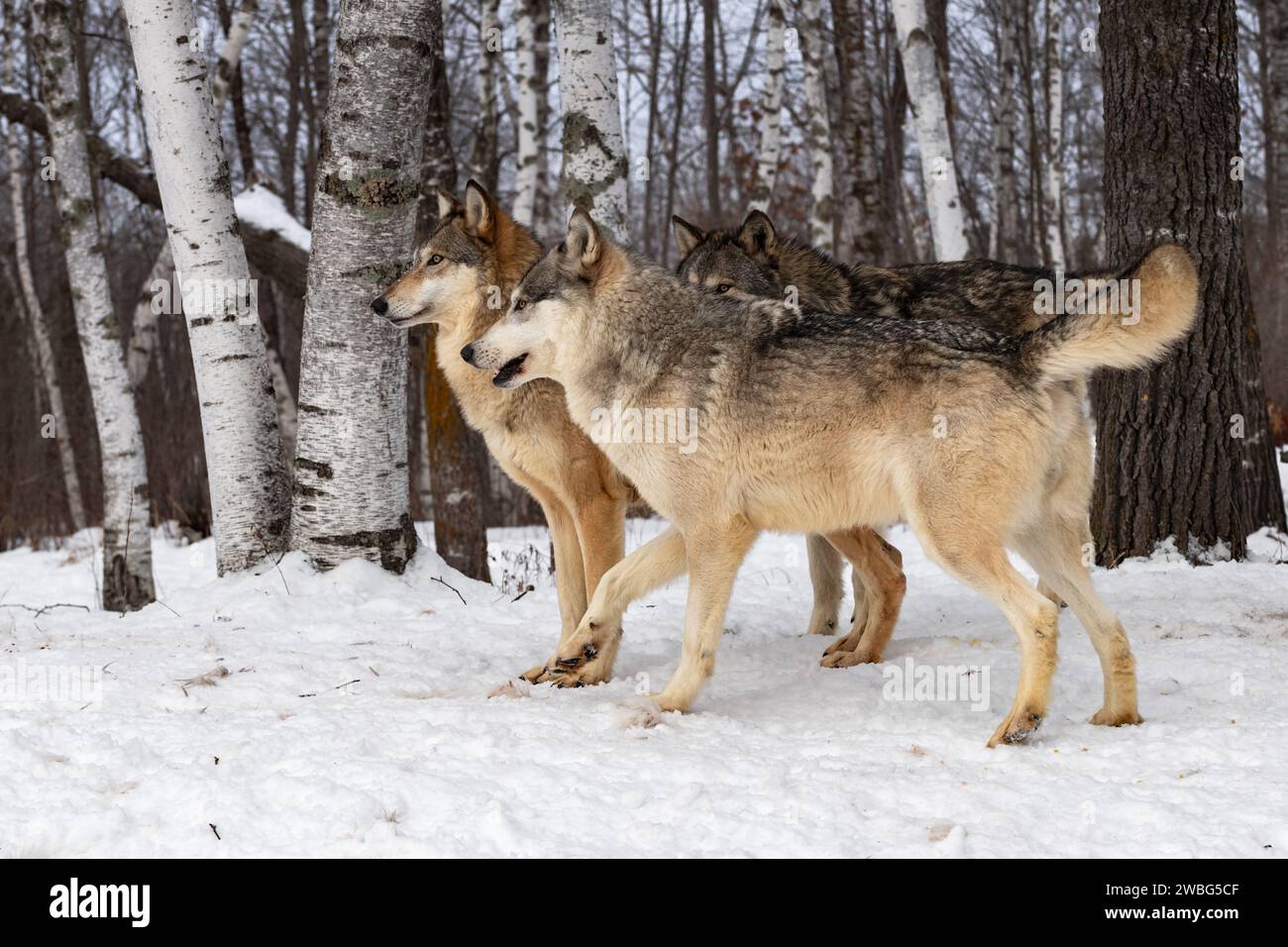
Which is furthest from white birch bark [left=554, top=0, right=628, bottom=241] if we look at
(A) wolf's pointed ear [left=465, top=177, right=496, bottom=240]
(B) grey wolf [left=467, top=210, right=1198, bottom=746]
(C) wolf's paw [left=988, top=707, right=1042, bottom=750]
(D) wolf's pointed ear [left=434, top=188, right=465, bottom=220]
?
(C) wolf's paw [left=988, top=707, right=1042, bottom=750]

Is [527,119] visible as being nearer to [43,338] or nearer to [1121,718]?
[43,338]

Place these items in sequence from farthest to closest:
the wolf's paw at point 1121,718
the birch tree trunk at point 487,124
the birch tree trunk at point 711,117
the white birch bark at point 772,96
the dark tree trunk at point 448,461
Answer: the birch tree trunk at point 711,117, the white birch bark at point 772,96, the birch tree trunk at point 487,124, the dark tree trunk at point 448,461, the wolf's paw at point 1121,718

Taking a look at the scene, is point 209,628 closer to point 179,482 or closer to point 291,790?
point 291,790

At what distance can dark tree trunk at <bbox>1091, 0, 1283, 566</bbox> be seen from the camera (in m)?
7.04

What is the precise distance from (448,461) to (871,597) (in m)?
4.20

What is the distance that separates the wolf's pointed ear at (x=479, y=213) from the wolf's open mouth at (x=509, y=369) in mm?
1104

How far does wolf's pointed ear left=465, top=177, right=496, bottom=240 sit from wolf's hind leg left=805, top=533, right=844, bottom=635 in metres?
2.45

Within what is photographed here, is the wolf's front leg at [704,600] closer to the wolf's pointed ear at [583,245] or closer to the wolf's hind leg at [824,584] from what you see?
the wolf's pointed ear at [583,245]

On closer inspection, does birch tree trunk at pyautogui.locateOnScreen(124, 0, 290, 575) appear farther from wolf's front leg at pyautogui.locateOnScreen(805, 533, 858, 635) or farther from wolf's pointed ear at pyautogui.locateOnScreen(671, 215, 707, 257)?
wolf's front leg at pyautogui.locateOnScreen(805, 533, 858, 635)

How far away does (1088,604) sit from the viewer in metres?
4.43

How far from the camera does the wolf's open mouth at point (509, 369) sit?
4.98m

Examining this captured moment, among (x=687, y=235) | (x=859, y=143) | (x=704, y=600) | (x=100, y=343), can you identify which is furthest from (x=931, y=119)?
(x=100, y=343)

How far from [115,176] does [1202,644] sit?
10.9 metres

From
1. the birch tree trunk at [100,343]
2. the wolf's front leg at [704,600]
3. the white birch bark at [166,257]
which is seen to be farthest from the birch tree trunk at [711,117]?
the wolf's front leg at [704,600]
